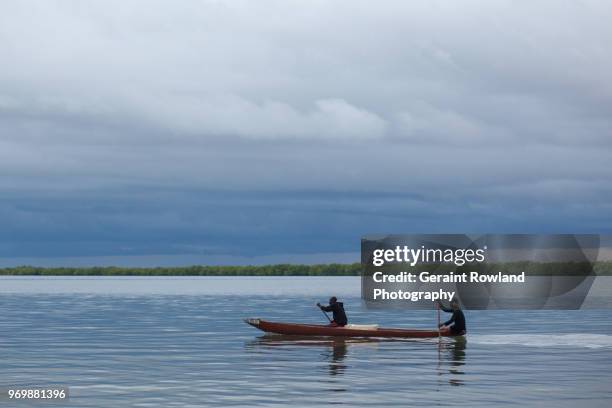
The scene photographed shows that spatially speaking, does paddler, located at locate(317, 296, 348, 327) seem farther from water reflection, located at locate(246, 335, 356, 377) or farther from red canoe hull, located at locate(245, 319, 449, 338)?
→ water reflection, located at locate(246, 335, 356, 377)

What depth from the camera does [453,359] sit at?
149 ft

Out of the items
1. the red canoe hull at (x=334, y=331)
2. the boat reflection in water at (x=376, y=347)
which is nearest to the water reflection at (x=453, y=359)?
the boat reflection in water at (x=376, y=347)

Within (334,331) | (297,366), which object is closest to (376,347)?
(334,331)

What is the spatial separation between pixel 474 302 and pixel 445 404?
10079cm

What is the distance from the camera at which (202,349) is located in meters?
50.8

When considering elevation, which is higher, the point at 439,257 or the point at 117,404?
the point at 439,257

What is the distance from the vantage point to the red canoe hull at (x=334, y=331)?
55.9 metres

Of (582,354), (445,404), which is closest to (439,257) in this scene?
(582,354)

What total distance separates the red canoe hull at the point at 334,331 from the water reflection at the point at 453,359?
144cm

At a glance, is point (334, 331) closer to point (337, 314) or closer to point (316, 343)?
point (337, 314)

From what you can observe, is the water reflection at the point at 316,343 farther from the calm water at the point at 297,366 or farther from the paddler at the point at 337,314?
the paddler at the point at 337,314

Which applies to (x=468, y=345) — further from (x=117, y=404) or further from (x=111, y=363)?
(x=117, y=404)

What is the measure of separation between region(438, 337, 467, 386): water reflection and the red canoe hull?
1437 millimetres

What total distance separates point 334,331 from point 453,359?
1263cm
